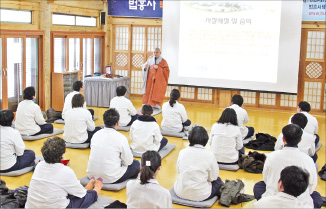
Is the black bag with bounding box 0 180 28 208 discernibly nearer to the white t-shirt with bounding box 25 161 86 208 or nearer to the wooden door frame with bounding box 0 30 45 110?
the white t-shirt with bounding box 25 161 86 208

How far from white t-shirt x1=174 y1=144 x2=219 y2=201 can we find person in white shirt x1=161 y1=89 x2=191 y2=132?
3073 mm

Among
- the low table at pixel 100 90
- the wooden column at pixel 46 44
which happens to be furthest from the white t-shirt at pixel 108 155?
the low table at pixel 100 90

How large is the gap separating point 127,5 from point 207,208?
314 inches

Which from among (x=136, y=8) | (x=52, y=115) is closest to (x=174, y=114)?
(x=52, y=115)

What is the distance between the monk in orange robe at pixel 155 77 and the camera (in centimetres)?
1025

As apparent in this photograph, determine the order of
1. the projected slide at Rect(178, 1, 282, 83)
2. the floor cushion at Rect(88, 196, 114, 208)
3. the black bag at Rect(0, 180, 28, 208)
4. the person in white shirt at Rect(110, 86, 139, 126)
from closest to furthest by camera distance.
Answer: the black bag at Rect(0, 180, 28, 208) < the floor cushion at Rect(88, 196, 114, 208) < the person in white shirt at Rect(110, 86, 139, 126) < the projected slide at Rect(178, 1, 282, 83)

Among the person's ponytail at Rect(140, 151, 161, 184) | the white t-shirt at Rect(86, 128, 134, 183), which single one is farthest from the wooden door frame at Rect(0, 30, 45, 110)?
the person's ponytail at Rect(140, 151, 161, 184)

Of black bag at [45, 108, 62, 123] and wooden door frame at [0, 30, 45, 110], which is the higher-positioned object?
wooden door frame at [0, 30, 45, 110]

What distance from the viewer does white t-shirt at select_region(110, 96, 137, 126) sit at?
7.89 m

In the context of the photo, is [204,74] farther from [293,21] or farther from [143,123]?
[143,123]

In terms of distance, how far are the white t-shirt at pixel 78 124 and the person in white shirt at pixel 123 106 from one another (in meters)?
1.05

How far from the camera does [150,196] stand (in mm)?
3582

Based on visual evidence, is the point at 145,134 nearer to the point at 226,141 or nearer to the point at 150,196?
the point at 226,141

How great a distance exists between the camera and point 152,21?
1150 centimetres
